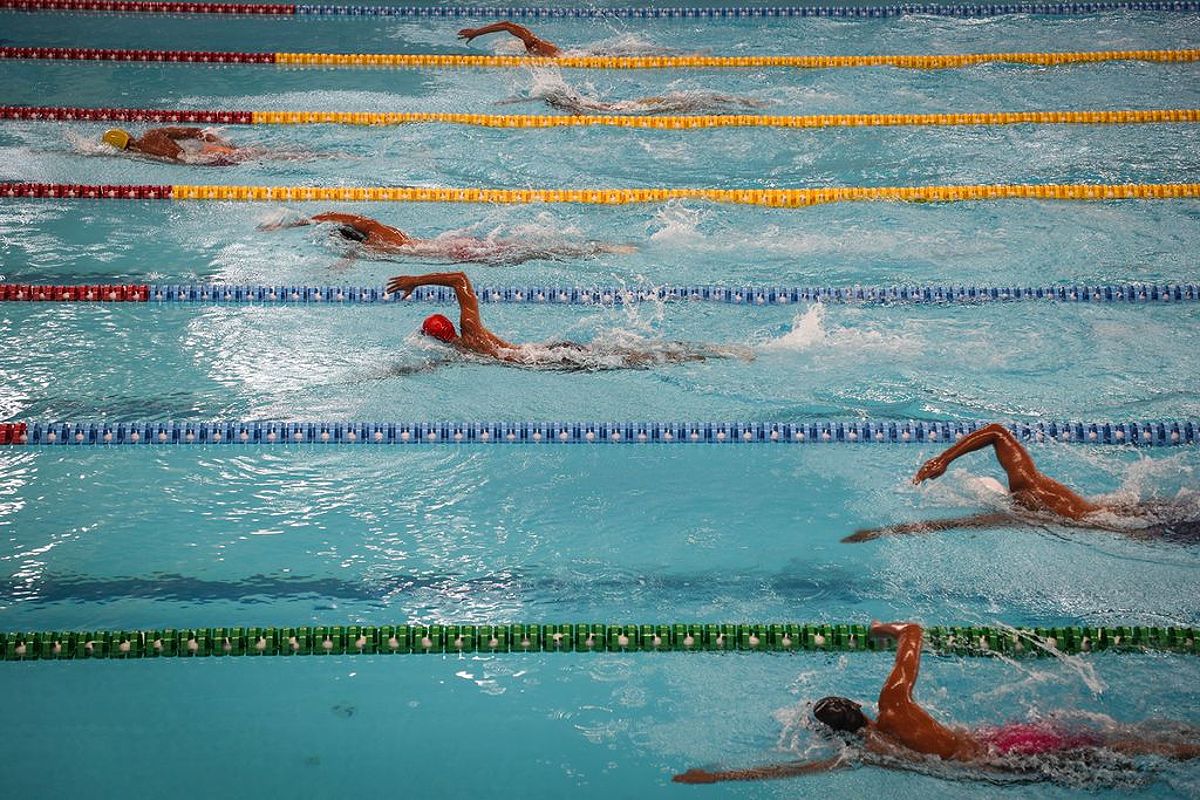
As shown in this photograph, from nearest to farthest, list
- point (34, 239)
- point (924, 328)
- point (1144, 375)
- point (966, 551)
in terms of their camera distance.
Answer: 1. point (966, 551)
2. point (1144, 375)
3. point (924, 328)
4. point (34, 239)

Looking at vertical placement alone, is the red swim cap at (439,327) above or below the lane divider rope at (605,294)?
below

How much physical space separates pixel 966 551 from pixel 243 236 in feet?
13.6

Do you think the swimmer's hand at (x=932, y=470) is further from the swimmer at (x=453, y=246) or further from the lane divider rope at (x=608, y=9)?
the lane divider rope at (x=608, y=9)

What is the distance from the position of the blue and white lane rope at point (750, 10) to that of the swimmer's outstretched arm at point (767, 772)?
8.05 m

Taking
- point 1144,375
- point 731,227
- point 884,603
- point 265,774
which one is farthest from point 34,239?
point 1144,375

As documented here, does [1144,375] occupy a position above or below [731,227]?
below

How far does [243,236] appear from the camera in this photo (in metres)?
7.14

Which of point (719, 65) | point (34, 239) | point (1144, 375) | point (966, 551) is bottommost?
point (966, 551)

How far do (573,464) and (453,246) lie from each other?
2036 millimetres

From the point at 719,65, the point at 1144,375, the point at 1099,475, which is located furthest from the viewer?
the point at 719,65

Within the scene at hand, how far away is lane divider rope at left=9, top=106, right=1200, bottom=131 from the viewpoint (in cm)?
862

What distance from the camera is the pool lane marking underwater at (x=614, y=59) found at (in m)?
9.66

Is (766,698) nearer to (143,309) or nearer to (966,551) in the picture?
(966,551)

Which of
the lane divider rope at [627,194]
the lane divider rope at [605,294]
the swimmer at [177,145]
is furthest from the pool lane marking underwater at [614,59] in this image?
the lane divider rope at [605,294]
